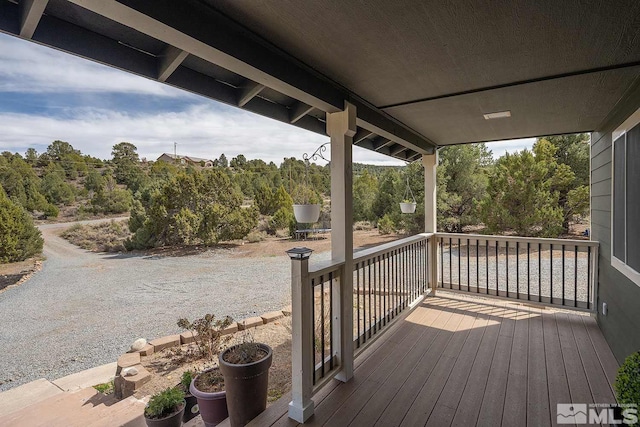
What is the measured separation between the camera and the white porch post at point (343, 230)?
249 cm

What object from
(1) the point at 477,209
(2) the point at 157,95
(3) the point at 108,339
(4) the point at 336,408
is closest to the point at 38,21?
(4) the point at 336,408

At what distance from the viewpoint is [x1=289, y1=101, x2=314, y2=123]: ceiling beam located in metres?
2.70

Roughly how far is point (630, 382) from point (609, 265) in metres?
2.32

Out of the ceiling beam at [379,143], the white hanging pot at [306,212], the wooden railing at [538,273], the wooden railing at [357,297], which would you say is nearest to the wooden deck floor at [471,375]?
the wooden railing at [357,297]

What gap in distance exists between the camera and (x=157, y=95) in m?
18.9

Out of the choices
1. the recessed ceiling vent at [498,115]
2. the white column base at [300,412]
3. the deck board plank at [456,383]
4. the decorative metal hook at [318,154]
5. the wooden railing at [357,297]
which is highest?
the recessed ceiling vent at [498,115]

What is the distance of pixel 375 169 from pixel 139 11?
15950 millimetres

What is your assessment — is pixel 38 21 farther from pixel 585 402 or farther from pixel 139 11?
pixel 585 402

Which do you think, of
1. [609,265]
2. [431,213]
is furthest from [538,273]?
[609,265]

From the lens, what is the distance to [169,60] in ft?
5.56

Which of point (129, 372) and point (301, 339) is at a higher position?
point (301, 339)

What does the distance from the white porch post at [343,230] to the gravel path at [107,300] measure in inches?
180

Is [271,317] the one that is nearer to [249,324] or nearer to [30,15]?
[249,324]

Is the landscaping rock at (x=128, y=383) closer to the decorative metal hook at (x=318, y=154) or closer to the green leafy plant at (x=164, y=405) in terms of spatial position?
the green leafy plant at (x=164, y=405)
